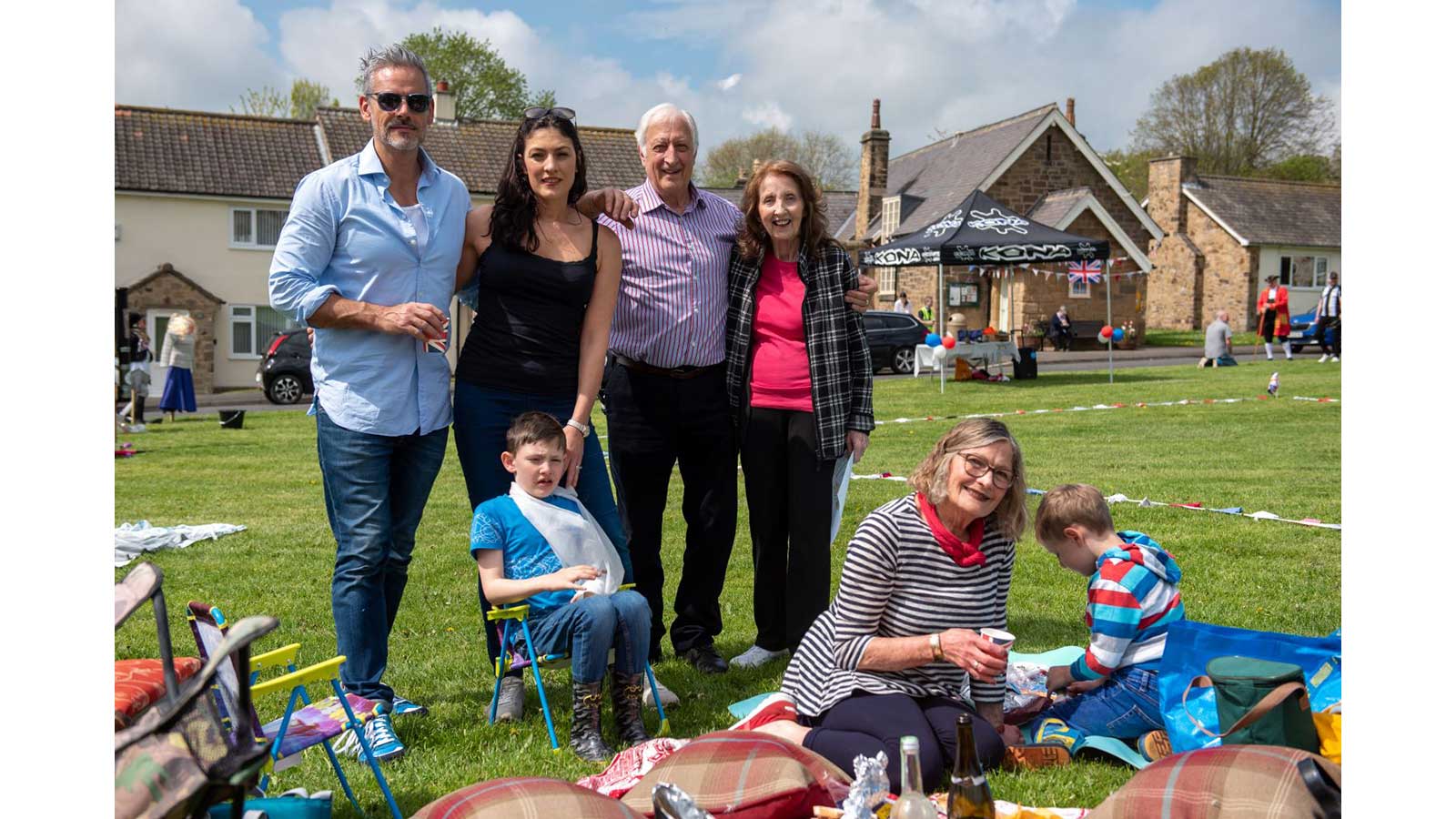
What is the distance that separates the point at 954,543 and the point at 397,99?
7.04 ft

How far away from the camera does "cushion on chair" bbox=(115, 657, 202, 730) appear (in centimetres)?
267

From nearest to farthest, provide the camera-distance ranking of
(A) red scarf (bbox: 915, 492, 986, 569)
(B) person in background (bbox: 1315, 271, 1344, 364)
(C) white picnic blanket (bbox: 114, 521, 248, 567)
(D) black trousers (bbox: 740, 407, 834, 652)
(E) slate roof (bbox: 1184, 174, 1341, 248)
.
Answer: (A) red scarf (bbox: 915, 492, 986, 569), (D) black trousers (bbox: 740, 407, 834, 652), (C) white picnic blanket (bbox: 114, 521, 248, 567), (B) person in background (bbox: 1315, 271, 1344, 364), (E) slate roof (bbox: 1184, 174, 1341, 248)

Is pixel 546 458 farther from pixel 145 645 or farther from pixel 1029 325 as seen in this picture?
pixel 1029 325

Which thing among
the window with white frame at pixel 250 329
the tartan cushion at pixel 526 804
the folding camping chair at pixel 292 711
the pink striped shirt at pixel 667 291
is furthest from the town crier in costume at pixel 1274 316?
the tartan cushion at pixel 526 804

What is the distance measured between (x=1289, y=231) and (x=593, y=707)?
4538 centimetres

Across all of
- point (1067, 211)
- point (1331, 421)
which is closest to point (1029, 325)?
point (1067, 211)

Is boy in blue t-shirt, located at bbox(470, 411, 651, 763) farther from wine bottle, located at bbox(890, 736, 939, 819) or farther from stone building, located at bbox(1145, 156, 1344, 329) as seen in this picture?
stone building, located at bbox(1145, 156, 1344, 329)

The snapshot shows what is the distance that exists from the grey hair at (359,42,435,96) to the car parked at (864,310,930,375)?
2225 cm

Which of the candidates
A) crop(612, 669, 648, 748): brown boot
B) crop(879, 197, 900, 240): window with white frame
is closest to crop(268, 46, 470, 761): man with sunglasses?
crop(612, 669, 648, 748): brown boot

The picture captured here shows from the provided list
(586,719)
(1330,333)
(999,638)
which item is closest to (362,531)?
(586,719)

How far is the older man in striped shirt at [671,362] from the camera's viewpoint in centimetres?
459

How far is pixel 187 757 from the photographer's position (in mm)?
2201
